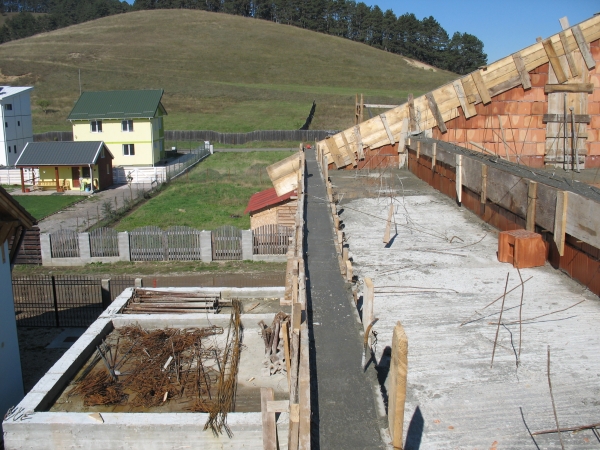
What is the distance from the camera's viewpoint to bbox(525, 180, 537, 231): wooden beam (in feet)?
37.8

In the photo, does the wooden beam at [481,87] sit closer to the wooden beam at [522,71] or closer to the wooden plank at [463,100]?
the wooden plank at [463,100]

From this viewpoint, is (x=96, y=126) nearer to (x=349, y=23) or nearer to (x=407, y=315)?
(x=407, y=315)

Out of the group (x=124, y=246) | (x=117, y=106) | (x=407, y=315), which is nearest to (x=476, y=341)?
(x=407, y=315)

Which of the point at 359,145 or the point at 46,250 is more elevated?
the point at 359,145

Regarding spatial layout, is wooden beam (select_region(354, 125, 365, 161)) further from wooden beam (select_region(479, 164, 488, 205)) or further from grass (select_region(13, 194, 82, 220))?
grass (select_region(13, 194, 82, 220))

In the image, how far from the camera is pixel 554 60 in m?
19.8

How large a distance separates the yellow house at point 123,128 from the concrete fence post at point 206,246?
102 feet

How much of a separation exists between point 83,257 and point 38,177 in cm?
2526

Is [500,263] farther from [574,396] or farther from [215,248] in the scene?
[215,248]

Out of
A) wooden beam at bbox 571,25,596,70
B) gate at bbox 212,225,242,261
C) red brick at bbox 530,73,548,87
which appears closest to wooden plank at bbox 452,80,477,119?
red brick at bbox 530,73,548,87

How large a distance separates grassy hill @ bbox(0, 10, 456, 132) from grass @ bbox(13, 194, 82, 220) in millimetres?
34438

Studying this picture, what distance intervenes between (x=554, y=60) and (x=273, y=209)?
13.0 meters

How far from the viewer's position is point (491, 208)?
1441 cm

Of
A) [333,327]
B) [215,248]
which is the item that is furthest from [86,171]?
[333,327]
